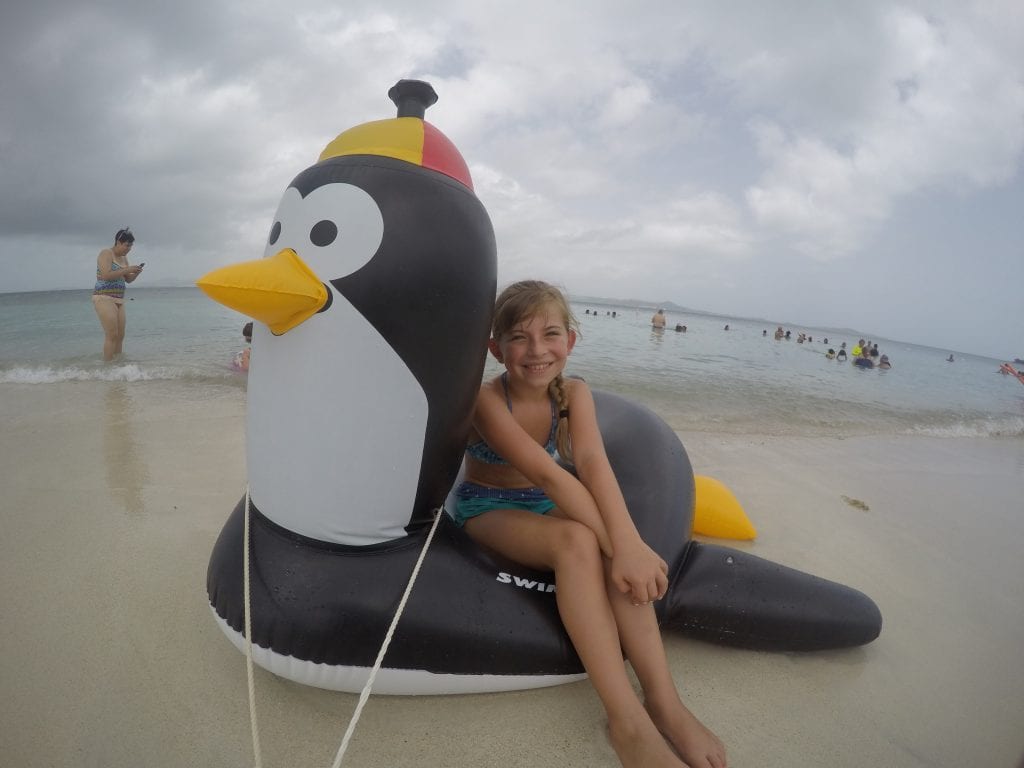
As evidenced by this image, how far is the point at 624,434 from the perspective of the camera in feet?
6.41

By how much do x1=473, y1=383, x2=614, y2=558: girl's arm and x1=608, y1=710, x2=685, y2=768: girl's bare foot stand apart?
41 centimetres

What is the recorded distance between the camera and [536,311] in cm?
169

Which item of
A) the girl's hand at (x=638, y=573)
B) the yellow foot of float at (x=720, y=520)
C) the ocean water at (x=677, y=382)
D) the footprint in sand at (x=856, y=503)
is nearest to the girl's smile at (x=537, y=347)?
the girl's hand at (x=638, y=573)

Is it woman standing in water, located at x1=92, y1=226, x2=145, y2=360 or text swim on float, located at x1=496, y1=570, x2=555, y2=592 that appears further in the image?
woman standing in water, located at x1=92, y1=226, x2=145, y2=360

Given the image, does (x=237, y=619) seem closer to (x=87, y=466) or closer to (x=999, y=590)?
(x=87, y=466)

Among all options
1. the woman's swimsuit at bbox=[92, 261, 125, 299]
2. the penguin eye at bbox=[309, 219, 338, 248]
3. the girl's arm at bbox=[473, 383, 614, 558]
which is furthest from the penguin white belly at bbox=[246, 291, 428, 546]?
the woman's swimsuit at bbox=[92, 261, 125, 299]

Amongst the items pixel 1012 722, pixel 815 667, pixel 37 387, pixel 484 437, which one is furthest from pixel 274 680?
pixel 37 387

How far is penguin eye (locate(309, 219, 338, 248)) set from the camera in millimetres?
1298

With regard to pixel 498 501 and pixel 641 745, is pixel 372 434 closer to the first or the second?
pixel 498 501

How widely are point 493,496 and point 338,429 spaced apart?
697mm

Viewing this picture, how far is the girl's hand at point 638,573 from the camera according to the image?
53.5 inches

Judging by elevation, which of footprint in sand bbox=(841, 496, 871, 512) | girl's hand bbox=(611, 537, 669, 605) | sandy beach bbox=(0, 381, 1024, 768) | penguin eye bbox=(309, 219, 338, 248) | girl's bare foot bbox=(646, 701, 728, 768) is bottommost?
sandy beach bbox=(0, 381, 1024, 768)

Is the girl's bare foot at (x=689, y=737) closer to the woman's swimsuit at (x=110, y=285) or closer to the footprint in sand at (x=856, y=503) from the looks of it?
the footprint in sand at (x=856, y=503)

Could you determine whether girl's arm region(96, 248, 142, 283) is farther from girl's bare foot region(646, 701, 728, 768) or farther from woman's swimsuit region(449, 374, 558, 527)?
girl's bare foot region(646, 701, 728, 768)
